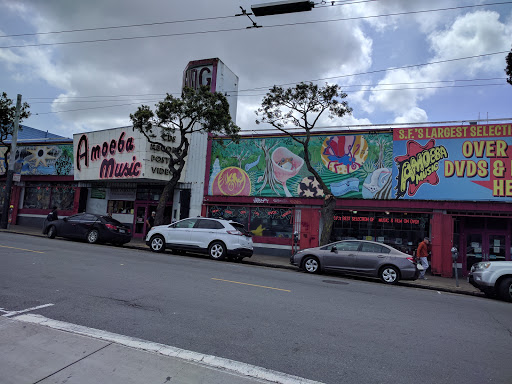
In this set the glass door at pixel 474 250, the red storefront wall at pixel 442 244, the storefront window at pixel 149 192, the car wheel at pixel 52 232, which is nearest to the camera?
the red storefront wall at pixel 442 244

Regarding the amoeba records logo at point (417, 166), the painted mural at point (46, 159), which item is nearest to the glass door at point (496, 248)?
the amoeba records logo at point (417, 166)

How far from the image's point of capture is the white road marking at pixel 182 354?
3.90 metres

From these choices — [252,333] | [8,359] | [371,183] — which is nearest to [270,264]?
[371,183]

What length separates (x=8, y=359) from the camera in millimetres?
3877

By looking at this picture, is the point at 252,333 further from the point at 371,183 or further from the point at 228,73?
the point at 228,73

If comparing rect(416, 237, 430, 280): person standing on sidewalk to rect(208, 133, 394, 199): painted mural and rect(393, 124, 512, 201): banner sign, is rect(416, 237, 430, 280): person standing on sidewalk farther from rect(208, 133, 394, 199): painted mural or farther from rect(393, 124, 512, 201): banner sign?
rect(208, 133, 394, 199): painted mural

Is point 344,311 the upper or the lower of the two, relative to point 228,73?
lower

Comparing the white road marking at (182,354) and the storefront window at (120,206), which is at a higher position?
the storefront window at (120,206)

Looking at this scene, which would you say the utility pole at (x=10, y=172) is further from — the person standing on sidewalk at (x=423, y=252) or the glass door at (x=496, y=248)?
the glass door at (x=496, y=248)

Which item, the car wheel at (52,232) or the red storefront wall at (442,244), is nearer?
the red storefront wall at (442,244)

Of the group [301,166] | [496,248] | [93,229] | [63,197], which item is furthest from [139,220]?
[496,248]

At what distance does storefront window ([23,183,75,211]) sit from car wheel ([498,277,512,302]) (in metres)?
23.6

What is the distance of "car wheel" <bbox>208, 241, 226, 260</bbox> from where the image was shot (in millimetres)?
13914

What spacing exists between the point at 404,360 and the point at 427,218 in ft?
41.9
